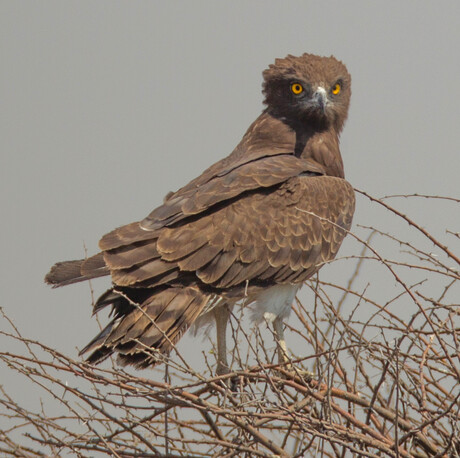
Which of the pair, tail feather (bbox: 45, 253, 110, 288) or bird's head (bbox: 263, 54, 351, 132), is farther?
bird's head (bbox: 263, 54, 351, 132)

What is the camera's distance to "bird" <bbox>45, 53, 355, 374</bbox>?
5.59 meters

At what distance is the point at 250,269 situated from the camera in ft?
20.1

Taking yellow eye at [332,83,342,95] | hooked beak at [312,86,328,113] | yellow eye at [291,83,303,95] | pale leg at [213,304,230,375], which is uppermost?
yellow eye at [332,83,342,95]

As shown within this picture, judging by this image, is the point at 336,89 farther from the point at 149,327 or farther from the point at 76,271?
the point at 149,327

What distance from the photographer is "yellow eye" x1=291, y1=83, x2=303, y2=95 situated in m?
7.06

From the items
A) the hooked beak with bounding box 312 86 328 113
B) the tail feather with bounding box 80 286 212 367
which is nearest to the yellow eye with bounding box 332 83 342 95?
the hooked beak with bounding box 312 86 328 113

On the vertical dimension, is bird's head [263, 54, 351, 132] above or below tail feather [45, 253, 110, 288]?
above

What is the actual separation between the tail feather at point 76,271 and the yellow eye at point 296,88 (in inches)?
82.9

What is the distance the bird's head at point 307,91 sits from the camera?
6957 mm

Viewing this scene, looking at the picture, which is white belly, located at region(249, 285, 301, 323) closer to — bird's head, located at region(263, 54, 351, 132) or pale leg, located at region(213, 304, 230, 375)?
pale leg, located at region(213, 304, 230, 375)

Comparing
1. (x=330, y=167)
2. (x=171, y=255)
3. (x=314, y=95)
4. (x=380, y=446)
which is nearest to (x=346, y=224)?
(x=330, y=167)

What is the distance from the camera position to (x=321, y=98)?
691 cm

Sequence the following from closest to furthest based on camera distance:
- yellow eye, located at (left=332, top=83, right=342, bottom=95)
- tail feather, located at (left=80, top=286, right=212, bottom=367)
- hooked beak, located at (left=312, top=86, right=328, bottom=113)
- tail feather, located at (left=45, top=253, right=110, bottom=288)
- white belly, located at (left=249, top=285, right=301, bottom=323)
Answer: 1. tail feather, located at (left=80, top=286, right=212, bottom=367)
2. tail feather, located at (left=45, top=253, right=110, bottom=288)
3. white belly, located at (left=249, top=285, right=301, bottom=323)
4. hooked beak, located at (left=312, top=86, right=328, bottom=113)
5. yellow eye, located at (left=332, top=83, right=342, bottom=95)

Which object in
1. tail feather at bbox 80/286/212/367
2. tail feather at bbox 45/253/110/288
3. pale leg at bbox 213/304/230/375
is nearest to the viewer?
tail feather at bbox 80/286/212/367
